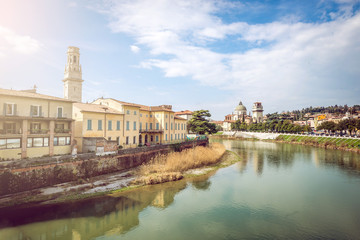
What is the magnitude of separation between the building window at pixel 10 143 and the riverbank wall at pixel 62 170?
4.14 metres

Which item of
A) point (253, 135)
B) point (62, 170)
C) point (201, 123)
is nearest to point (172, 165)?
point (62, 170)

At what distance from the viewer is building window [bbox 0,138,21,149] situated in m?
20.2

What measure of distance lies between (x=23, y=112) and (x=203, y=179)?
21868mm

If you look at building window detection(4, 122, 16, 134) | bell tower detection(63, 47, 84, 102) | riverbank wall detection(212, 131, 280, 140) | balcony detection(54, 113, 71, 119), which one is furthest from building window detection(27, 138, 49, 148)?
riverbank wall detection(212, 131, 280, 140)

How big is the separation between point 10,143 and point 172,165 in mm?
17986

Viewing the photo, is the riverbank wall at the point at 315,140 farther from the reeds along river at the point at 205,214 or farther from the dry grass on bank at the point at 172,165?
the dry grass on bank at the point at 172,165

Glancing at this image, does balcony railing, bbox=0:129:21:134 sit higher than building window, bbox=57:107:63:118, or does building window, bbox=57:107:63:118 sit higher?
building window, bbox=57:107:63:118

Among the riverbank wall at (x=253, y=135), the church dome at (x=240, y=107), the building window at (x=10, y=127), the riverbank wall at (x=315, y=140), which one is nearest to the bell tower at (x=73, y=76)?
the building window at (x=10, y=127)

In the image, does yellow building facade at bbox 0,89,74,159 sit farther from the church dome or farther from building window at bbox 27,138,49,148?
the church dome

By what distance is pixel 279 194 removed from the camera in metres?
21.6

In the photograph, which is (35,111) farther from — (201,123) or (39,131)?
(201,123)

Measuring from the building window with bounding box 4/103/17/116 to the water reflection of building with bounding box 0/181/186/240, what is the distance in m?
11.0

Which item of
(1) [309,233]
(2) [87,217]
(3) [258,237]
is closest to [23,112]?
(2) [87,217]

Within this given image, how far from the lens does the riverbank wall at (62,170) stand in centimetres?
1752
